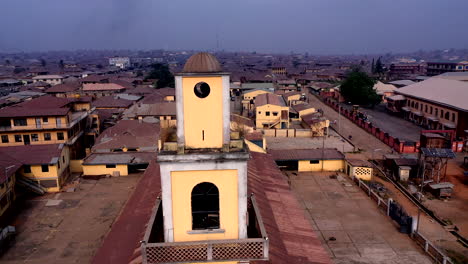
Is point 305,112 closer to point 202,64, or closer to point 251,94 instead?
point 251,94

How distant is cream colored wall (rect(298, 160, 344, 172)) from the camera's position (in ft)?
89.5

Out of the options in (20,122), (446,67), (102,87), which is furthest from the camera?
(446,67)

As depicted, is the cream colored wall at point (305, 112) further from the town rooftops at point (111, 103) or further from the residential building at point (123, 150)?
the town rooftops at point (111, 103)

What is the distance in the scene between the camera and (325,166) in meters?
27.4

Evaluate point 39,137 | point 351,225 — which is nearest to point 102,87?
point 39,137

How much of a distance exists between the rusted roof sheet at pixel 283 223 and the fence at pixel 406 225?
648 centimetres

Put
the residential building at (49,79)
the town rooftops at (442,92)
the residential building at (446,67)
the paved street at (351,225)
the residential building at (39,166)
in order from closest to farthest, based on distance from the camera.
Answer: the paved street at (351,225) → the residential building at (39,166) → the town rooftops at (442,92) → the residential building at (49,79) → the residential building at (446,67)

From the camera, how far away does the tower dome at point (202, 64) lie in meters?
7.40

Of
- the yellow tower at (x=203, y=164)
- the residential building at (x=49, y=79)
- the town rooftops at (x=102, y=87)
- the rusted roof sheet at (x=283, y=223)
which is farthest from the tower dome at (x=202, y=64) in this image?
the residential building at (x=49, y=79)

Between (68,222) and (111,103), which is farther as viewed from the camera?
(111,103)

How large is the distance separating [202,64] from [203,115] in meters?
1.08

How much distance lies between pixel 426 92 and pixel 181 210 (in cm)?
4791

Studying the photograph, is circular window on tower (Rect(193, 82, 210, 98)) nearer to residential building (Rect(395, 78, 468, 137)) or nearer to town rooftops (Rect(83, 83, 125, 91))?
residential building (Rect(395, 78, 468, 137))

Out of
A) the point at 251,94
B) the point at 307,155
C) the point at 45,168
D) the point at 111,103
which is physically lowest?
the point at 307,155
